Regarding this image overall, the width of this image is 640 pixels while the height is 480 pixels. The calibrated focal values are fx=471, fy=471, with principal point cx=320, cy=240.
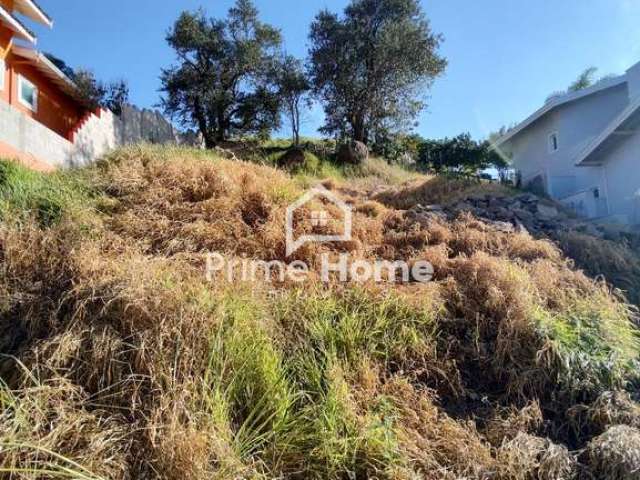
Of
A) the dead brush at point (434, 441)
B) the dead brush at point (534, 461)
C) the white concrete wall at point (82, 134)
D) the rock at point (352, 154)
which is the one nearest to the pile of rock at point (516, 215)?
the dead brush at point (434, 441)

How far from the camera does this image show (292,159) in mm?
15172

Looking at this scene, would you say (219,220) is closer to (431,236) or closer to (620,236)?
(431,236)

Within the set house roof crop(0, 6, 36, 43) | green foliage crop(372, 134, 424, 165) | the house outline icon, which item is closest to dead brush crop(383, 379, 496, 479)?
the house outline icon

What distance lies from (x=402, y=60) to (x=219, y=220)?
1305 cm

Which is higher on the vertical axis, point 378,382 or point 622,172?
point 622,172

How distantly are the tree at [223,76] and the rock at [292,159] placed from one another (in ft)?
8.40

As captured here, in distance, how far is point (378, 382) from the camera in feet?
12.5

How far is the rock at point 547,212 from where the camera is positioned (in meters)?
8.89

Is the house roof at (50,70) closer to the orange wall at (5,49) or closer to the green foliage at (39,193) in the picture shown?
the orange wall at (5,49)

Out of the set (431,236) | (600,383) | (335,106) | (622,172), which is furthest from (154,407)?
(335,106)

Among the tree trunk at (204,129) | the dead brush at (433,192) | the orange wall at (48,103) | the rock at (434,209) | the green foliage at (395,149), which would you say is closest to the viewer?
the rock at (434,209)

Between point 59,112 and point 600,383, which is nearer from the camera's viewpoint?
point 600,383

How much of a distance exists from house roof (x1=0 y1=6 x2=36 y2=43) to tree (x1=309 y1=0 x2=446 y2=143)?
912cm

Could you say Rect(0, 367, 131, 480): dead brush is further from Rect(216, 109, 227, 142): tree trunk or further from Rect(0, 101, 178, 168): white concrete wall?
Rect(216, 109, 227, 142): tree trunk
